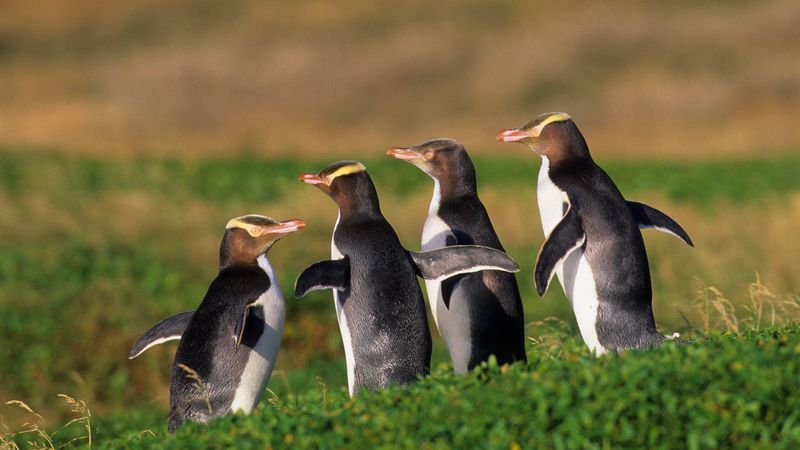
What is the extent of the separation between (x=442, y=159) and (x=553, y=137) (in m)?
0.87

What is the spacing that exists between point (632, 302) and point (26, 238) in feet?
47.8

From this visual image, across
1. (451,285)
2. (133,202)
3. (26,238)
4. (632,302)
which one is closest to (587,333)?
(632,302)

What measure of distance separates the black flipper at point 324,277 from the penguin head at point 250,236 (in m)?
0.36

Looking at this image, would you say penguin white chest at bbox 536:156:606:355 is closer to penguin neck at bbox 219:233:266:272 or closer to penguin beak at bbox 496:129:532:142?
penguin beak at bbox 496:129:532:142

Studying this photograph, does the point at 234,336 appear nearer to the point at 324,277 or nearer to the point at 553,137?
the point at 324,277

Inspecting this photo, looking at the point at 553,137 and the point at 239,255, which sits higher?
the point at 553,137

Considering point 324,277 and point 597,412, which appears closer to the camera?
point 597,412

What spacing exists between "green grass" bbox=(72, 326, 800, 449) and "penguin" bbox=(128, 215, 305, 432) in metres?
1.04

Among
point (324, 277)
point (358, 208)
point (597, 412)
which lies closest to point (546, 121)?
point (358, 208)

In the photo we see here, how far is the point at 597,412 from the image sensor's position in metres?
6.05

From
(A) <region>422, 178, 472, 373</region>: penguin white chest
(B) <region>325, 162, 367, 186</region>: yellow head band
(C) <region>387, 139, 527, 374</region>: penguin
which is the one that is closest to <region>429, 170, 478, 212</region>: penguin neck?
(C) <region>387, 139, 527, 374</region>: penguin

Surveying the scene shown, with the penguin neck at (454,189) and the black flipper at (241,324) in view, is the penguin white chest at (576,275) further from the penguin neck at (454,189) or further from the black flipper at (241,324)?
the black flipper at (241,324)

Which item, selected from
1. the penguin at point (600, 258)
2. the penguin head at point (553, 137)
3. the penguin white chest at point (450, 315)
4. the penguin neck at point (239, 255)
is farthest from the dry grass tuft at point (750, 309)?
the penguin neck at point (239, 255)

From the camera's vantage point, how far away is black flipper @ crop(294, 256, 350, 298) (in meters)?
7.48
